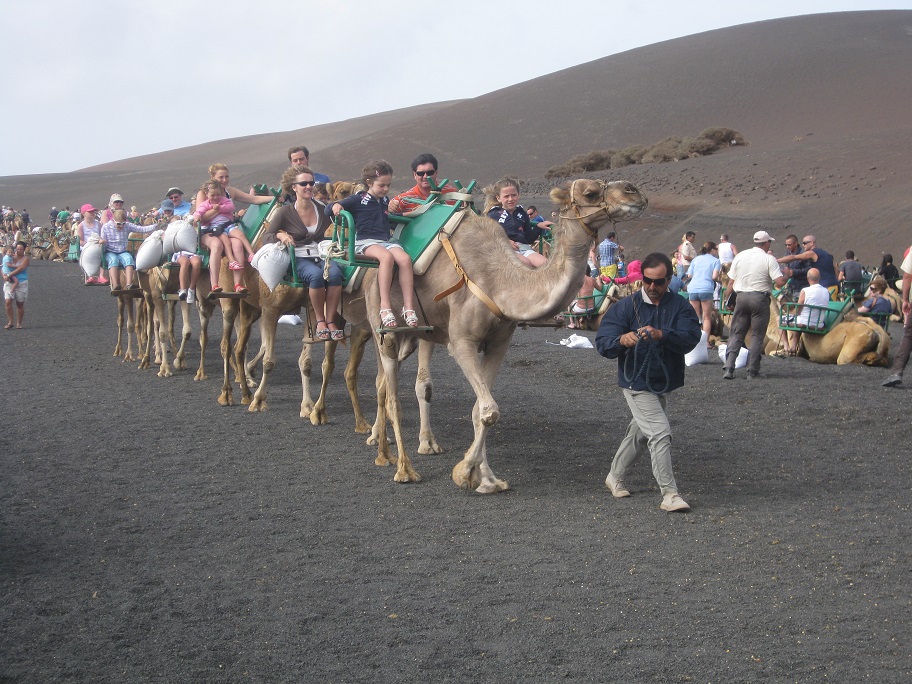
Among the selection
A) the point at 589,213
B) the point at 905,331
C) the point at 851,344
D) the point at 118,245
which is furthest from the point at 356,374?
the point at 851,344

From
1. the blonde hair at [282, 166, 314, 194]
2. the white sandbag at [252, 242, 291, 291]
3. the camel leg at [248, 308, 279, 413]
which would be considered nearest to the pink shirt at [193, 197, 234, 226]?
the camel leg at [248, 308, 279, 413]

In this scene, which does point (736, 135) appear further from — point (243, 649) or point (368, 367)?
point (243, 649)

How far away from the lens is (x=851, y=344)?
55.8ft

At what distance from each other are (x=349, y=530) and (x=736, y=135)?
2475 inches

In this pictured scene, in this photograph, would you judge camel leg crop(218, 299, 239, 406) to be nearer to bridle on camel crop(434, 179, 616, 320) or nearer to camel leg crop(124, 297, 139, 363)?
camel leg crop(124, 297, 139, 363)

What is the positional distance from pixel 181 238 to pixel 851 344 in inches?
411

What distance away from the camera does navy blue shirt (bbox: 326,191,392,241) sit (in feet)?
32.5

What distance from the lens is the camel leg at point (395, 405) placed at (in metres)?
9.41

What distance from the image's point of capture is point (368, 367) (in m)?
17.7

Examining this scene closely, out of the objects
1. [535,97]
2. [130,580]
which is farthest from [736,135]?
[130,580]

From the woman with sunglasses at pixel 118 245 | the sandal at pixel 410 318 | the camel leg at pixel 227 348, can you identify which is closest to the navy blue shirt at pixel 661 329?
the sandal at pixel 410 318

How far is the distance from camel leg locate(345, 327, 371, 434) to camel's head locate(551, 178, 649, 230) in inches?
166

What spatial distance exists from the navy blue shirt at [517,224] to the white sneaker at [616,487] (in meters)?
2.69

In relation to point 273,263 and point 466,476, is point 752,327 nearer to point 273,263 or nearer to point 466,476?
point 273,263
